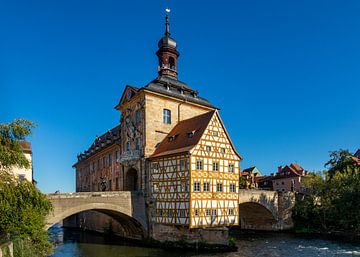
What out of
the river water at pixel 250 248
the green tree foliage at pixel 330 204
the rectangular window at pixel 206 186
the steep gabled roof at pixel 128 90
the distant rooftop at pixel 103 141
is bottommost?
the river water at pixel 250 248

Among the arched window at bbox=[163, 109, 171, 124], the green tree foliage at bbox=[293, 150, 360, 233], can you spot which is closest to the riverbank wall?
the arched window at bbox=[163, 109, 171, 124]

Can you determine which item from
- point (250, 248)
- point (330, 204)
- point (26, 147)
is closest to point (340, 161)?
point (330, 204)

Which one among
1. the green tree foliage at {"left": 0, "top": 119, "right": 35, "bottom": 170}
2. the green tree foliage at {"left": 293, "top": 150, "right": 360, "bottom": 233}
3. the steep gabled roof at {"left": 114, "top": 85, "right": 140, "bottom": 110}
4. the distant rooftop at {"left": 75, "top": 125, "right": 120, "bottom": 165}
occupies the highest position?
the steep gabled roof at {"left": 114, "top": 85, "right": 140, "bottom": 110}

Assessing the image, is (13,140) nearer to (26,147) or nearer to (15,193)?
(15,193)

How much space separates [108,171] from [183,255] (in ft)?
65.6

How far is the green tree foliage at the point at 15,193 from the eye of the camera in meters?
13.1

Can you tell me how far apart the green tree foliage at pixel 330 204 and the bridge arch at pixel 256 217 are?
3.19 meters

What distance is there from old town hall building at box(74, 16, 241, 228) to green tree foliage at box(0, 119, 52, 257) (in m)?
12.2

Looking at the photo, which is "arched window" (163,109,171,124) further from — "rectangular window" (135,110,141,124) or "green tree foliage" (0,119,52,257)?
"green tree foliage" (0,119,52,257)

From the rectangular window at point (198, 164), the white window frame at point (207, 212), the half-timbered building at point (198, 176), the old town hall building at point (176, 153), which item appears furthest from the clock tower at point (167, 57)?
the white window frame at point (207, 212)

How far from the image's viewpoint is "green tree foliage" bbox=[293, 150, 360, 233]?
31922 mm

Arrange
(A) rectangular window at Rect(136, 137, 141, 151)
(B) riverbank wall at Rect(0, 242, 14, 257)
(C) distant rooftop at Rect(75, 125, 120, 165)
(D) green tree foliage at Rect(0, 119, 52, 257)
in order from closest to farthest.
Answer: (D) green tree foliage at Rect(0, 119, 52, 257) → (B) riverbank wall at Rect(0, 242, 14, 257) → (A) rectangular window at Rect(136, 137, 141, 151) → (C) distant rooftop at Rect(75, 125, 120, 165)

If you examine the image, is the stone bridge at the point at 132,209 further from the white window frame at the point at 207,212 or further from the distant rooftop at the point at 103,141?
the distant rooftop at the point at 103,141

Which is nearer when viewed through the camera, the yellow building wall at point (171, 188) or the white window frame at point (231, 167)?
the yellow building wall at point (171, 188)
